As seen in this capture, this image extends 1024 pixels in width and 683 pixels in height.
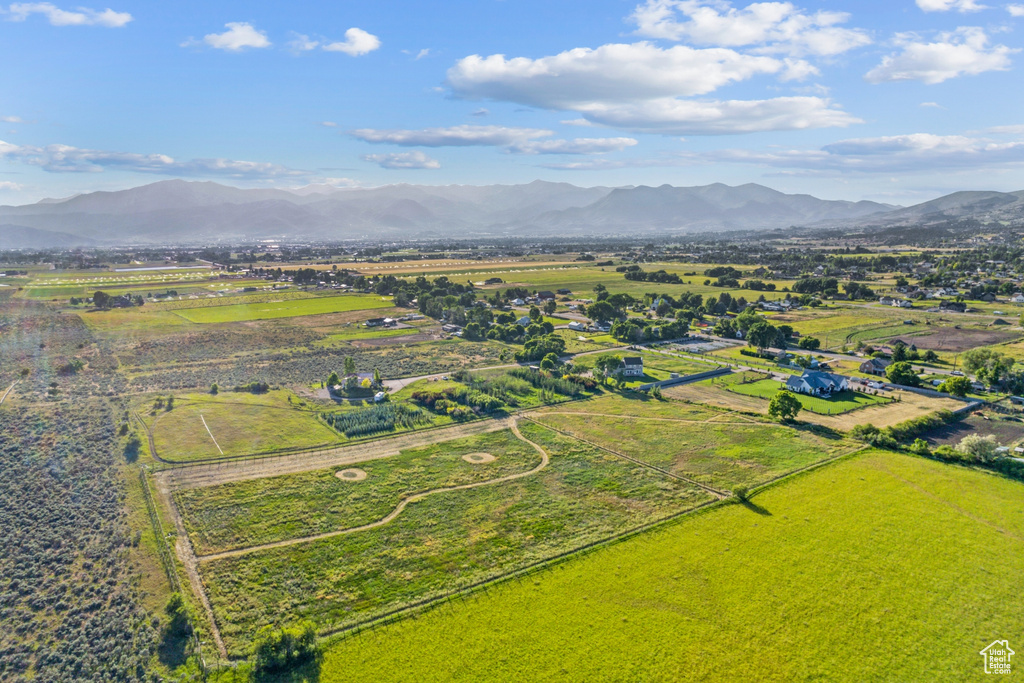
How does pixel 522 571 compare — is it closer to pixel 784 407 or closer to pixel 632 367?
pixel 784 407

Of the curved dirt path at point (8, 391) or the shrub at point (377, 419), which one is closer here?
the shrub at point (377, 419)

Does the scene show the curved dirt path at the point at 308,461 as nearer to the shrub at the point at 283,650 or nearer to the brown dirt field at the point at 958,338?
the shrub at the point at 283,650

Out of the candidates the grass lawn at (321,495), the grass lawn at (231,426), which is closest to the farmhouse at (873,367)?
the grass lawn at (321,495)

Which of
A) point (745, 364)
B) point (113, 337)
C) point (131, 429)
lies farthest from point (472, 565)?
point (113, 337)

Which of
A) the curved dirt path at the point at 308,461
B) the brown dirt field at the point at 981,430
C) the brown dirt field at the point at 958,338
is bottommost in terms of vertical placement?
the curved dirt path at the point at 308,461

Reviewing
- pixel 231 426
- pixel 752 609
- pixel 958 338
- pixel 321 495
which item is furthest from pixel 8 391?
pixel 958 338

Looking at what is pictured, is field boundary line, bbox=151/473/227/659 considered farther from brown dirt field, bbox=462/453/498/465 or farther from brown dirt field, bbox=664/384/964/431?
brown dirt field, bbox=664/384/964/431

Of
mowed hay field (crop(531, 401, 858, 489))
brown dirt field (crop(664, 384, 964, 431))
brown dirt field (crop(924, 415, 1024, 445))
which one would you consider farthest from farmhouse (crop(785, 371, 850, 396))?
mowed hay field (crop(531, 401, 858, 489))

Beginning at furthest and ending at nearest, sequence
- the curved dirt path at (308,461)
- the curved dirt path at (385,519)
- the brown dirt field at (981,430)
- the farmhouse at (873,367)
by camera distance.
→ the farmhouse at (873,367) < the brown dirt field at (981,430) < the curved dirt path at (308,461) < the curved dirt path at (385,519)
